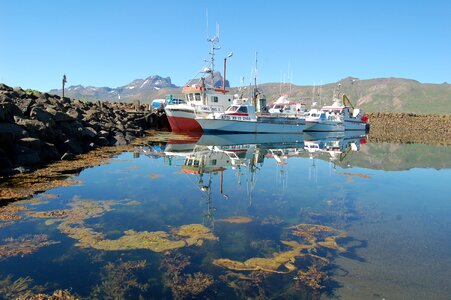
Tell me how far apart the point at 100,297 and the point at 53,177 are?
911 centimetres

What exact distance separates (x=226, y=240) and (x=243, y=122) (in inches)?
1174

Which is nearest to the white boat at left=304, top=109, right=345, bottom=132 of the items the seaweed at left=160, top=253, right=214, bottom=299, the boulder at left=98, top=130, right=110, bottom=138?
the boulder at left=98, top=130, right=110, bottom=138

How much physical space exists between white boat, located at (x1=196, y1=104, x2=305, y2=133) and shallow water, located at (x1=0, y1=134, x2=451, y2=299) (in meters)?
20.8

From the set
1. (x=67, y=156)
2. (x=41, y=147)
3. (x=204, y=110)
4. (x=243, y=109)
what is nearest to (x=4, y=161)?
(x=41, y=147)

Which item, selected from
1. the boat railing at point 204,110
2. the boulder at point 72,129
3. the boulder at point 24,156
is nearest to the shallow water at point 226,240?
the boulder at point 24,156

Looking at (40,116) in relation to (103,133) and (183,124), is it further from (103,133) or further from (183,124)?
(183,124)

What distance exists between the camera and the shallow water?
221 inches

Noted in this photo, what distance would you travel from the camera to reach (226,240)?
24.8 ft

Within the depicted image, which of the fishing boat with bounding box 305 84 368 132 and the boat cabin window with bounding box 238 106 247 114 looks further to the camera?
the fishing boat with bounding box 305 84 368 132

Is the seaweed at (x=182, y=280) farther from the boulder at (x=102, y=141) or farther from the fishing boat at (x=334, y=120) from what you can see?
the fishing boat at (x=334, y=120)

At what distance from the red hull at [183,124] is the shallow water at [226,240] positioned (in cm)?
2454

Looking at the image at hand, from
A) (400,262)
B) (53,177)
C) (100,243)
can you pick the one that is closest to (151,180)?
(53,177)

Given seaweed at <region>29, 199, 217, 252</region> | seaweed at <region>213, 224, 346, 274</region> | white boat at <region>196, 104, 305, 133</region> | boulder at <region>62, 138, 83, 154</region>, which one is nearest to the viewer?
seaweed at <region>213, 224, 346, 274</region>

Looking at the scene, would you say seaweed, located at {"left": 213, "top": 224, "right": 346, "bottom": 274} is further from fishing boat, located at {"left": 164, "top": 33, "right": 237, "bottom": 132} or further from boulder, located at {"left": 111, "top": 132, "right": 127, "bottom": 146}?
fishing boat, located at {"left": 164, "top": 33, "right": 237, "bottom": 132}
